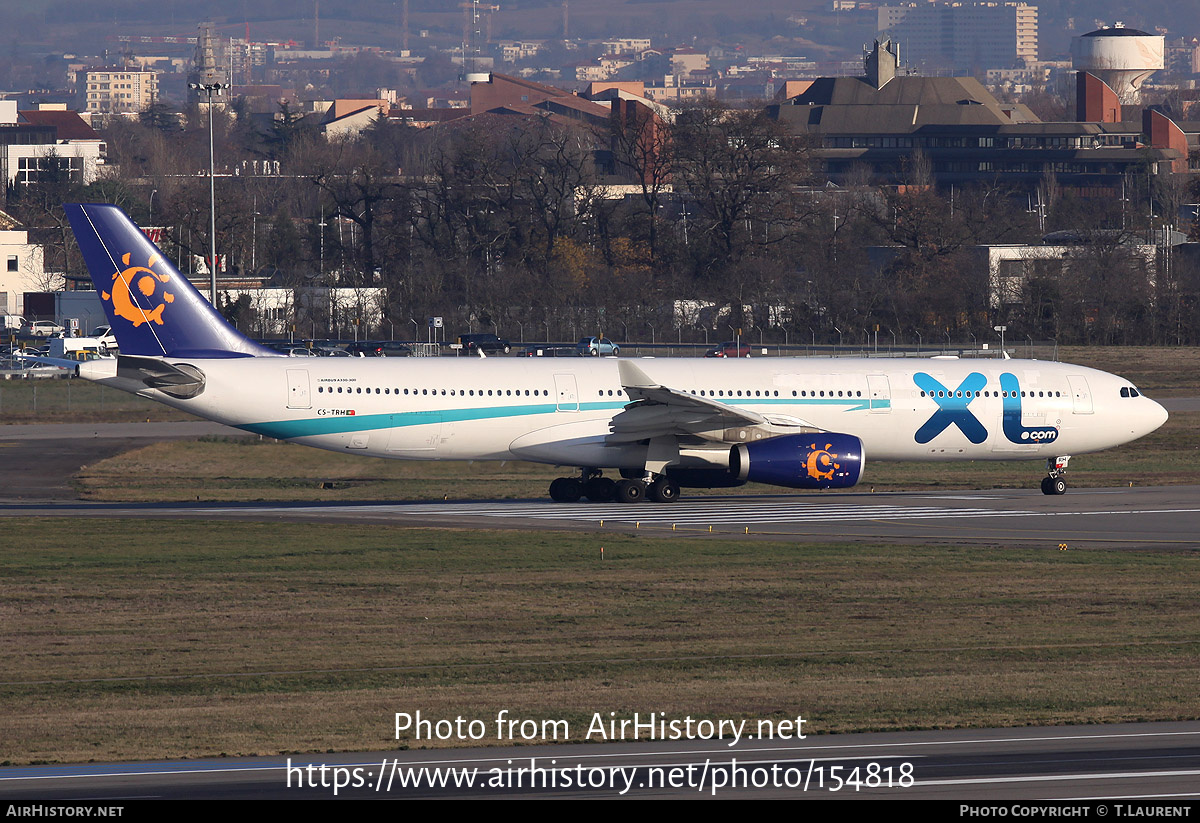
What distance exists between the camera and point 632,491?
40.0 meters

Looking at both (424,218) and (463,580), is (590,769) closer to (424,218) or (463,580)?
(463,580)

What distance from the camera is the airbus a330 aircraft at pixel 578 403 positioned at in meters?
38.0

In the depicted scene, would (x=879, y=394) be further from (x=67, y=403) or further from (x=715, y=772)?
(x=67, y=403)

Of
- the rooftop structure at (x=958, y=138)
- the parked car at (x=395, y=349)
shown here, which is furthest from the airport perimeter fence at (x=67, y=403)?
the rooftop structure at (x=958, y=138)

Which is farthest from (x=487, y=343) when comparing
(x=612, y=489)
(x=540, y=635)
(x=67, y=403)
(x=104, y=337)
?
(x=540, y=635)

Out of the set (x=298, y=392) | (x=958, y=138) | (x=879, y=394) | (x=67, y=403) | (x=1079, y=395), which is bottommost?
(x=67, y=403)

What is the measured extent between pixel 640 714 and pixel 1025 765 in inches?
184

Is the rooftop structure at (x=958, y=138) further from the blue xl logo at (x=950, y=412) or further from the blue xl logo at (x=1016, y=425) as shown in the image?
the blue xl logo at (x=950, y=412)

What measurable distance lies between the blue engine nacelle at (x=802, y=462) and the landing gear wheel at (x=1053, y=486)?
6.47 metres

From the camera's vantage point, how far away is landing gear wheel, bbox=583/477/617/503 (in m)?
40.3

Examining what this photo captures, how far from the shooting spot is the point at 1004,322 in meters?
91.8

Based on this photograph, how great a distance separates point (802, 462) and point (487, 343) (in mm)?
51490

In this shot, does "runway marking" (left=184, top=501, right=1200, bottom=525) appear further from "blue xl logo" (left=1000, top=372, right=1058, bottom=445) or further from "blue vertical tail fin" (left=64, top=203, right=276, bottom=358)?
"blue vertical tail fin" (left=64, top=203, right=276, bottom=358)

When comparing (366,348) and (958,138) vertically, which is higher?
(958,138)
